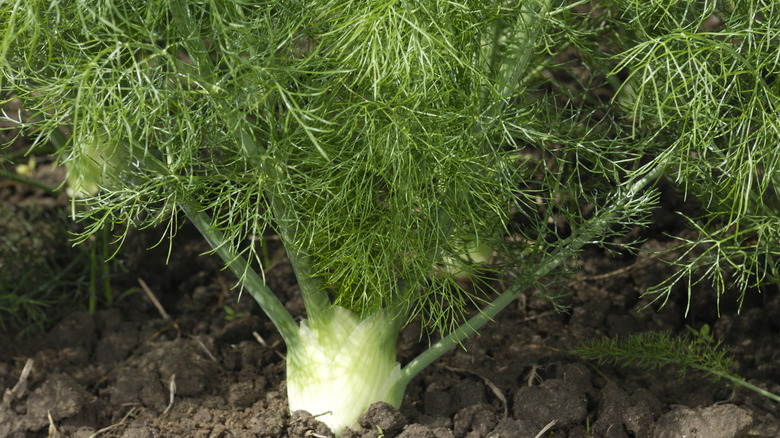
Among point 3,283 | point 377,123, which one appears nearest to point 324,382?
point 377,123

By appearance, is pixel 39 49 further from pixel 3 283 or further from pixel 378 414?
pixel 378 414

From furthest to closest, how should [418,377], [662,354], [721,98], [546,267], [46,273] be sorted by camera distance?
[46,273] → [418,377] → [662,354] → [546,267] → [721,98]

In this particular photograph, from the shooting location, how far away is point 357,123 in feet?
4.44

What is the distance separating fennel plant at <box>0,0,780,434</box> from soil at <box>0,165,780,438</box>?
162 millimetres

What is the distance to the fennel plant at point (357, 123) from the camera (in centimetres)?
120

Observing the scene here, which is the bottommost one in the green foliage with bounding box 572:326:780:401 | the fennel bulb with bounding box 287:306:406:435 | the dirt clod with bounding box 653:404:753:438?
the dirt clod with bounding box 653:404:753:438

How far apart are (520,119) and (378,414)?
1.99 ft

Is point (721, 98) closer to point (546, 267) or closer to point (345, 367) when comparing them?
point (546, 267)

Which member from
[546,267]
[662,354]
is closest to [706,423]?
[662,354]

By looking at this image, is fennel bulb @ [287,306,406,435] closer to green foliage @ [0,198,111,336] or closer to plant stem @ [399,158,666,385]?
plant stem @ [399,158,666,385]

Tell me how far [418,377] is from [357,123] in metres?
0.66

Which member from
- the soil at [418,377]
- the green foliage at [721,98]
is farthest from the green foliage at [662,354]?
the green foliage at [721,98]

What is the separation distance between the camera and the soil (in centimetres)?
156

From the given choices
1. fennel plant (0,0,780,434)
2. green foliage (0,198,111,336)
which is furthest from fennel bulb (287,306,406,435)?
green foliage (0,198,111,336)
